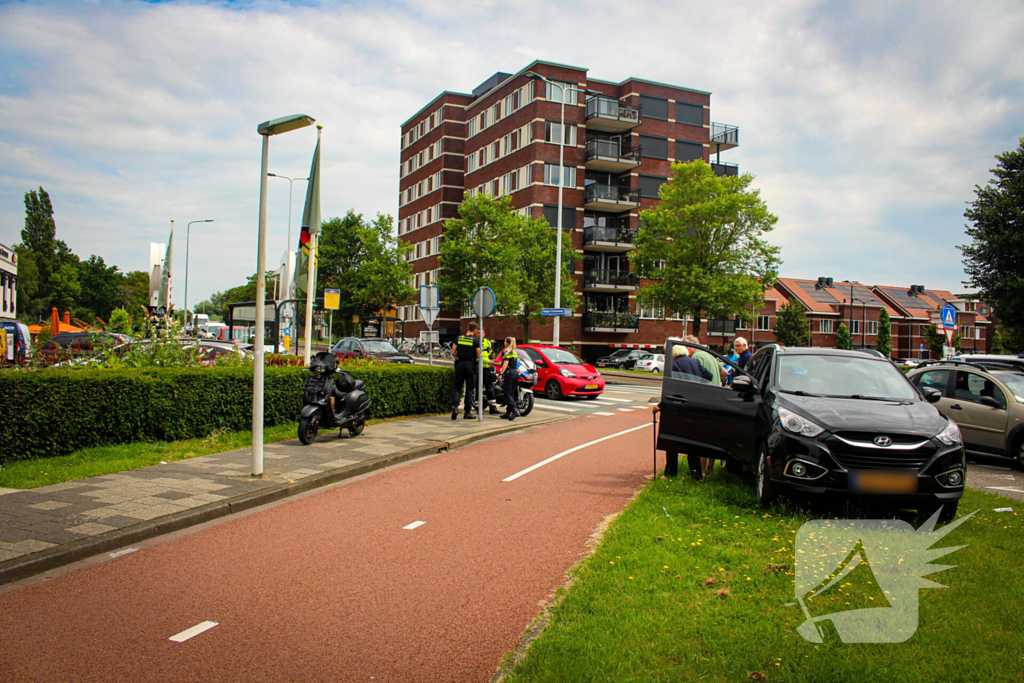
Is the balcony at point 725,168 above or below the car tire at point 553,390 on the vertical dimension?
above

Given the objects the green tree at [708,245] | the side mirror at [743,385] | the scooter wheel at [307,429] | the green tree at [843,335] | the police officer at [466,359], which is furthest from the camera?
the green tree at [843,335]

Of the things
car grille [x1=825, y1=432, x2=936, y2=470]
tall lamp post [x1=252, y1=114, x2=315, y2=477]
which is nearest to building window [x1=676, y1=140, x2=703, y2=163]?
tall lamp post [x1=252, y1=114, x2=315, y2=477]

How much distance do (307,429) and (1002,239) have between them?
20.2m

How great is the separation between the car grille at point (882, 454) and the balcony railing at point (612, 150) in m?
45.3

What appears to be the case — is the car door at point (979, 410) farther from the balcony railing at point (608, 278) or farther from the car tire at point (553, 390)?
the balcony railing at point (608, 278)

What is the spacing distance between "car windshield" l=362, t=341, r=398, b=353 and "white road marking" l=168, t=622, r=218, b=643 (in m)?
20.3

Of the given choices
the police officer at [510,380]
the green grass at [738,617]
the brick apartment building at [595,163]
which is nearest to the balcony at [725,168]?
the brick apartment building at [595,163]

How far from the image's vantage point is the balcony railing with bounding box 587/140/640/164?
4941 cm

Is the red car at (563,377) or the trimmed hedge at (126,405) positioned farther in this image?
the red car at (563,377)

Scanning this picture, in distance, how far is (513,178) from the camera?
50.6 m

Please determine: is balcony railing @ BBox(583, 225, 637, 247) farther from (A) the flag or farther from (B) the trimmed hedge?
(B) the trimmed hedge

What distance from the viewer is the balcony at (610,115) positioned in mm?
49094

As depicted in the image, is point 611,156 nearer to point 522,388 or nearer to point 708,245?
point 708,245

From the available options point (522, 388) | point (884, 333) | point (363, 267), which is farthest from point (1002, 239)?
point (884, 333)
